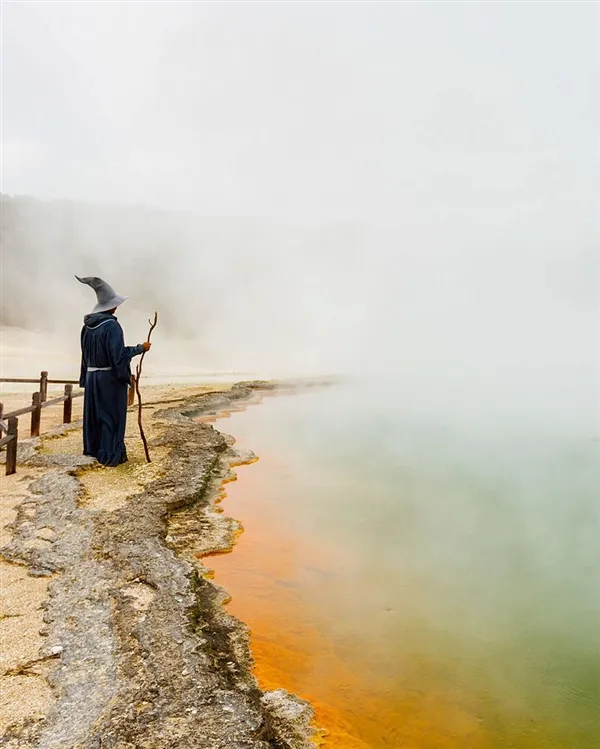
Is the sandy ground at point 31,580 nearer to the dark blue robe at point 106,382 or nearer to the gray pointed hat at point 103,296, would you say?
the dark blue robe at point 106,382

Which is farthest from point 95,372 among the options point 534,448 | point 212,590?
point 534,448

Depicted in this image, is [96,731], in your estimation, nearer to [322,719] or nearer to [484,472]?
[322,719]

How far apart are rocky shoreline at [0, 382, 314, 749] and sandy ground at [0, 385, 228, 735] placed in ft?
0.10

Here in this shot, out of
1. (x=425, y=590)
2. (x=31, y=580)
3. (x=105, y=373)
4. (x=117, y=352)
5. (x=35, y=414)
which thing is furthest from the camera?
(x=35, y=414)

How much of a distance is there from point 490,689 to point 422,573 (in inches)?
51.5

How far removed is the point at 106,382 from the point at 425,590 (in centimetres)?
341

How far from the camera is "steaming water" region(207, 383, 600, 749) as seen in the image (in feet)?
8.77

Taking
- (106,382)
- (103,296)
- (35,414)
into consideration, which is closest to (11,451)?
(106,382)

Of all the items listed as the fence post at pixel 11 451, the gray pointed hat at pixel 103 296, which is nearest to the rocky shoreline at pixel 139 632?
the fence post at pixel 11 451

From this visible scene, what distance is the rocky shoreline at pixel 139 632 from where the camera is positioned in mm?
2221

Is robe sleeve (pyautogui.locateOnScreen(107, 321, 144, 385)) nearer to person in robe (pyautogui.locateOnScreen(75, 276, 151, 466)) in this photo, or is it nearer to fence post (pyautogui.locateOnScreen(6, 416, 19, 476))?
person in robe (pyautogui.locateOnScreen(75, 276, 151, 466))

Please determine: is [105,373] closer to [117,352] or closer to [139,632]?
[117,352]

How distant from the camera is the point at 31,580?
11.3ft

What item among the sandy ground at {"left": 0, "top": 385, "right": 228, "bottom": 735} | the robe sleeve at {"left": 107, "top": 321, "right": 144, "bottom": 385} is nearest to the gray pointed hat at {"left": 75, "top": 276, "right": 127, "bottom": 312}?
the robe sleeve at {"left": 107, "top": 321, "right": 144, "bottom": 385}
